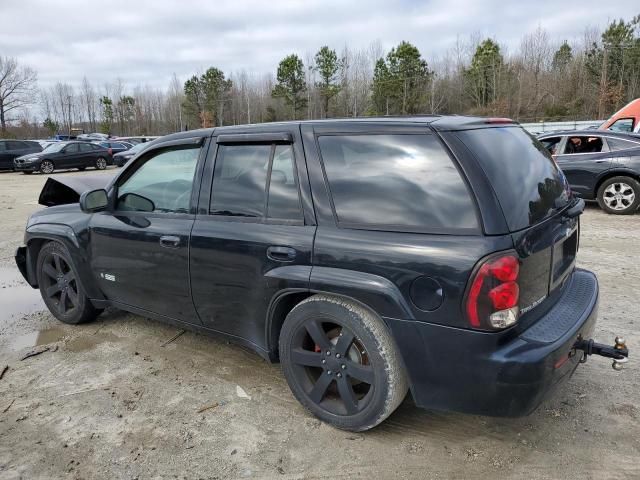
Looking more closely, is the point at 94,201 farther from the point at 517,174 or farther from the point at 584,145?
the point at 584,145

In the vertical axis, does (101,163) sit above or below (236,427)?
above

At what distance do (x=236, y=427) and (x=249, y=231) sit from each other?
3.87 feet

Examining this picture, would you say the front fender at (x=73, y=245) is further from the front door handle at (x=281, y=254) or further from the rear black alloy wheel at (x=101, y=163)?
the rear black alloy wheel at (x=101, y=163)

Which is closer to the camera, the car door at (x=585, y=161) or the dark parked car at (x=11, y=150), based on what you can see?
the car door at (x=585, y=161)

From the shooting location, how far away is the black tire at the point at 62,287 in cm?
447

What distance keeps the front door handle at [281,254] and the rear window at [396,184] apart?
0.34 m

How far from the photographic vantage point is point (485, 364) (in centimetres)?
238

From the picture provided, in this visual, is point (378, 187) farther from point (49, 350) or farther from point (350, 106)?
point (350, 106)

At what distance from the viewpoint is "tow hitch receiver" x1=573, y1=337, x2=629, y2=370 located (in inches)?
107

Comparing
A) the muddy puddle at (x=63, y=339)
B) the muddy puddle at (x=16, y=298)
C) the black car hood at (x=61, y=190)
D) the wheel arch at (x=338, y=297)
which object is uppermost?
the black car hood at (x=61, y=190)

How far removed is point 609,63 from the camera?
48125 mm

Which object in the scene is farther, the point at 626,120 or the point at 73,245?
the point at 626,120

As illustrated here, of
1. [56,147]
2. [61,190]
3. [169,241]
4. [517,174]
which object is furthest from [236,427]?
[56,147]

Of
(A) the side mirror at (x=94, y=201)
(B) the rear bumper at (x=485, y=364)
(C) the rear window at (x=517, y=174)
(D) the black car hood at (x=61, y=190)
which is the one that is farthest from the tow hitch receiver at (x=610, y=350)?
(D) the black car hood at (x=61, y=190)
